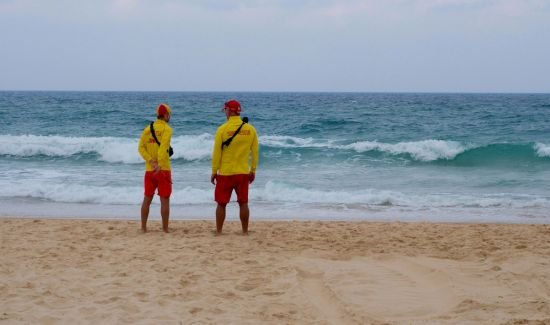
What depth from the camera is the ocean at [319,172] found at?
9938 millimetres

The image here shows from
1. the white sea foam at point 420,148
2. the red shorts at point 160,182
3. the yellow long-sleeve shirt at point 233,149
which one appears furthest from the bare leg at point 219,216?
the white sea foam at point 420,148

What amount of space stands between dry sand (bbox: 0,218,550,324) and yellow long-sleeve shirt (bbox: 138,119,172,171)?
0.91 meters

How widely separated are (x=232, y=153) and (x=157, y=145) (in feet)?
2.87

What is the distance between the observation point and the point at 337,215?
955cm

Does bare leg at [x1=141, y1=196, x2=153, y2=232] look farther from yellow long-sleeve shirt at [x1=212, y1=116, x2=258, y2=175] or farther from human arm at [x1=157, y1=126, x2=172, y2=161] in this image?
yellow long-sleeve shirt at [x1=212, y1=116, x2=258, y2=175]

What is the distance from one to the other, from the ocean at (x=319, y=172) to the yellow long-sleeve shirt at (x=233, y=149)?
243 cm

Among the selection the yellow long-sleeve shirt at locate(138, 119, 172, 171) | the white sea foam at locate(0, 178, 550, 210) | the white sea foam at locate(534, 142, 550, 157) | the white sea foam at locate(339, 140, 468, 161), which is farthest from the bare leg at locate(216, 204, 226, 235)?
the white sea foam at locate(534, 142, 550, 157)

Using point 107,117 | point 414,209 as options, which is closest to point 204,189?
point 414,209

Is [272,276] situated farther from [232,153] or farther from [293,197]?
[293,197]

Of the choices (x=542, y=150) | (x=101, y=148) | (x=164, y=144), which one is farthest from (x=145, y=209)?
(x=542, y=150)

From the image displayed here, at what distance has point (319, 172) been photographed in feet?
48.2

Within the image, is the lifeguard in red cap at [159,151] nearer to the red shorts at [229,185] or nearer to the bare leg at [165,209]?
the bare leg at [165,209]

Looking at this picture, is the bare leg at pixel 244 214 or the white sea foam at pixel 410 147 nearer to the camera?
the bare leg at pixel 244 214

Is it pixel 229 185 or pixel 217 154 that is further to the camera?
pixel 229 185
